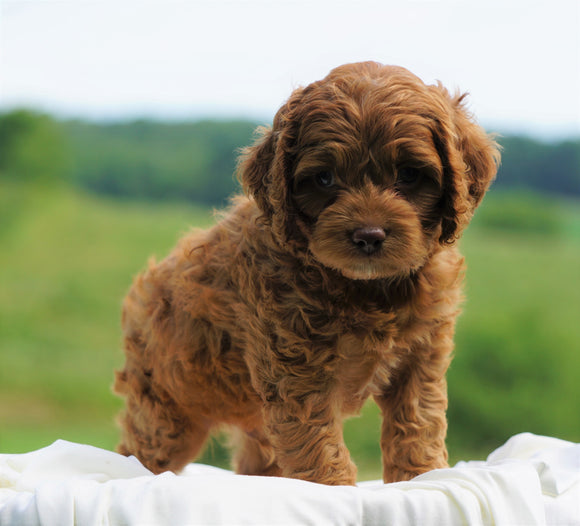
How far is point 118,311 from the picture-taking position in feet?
34.3

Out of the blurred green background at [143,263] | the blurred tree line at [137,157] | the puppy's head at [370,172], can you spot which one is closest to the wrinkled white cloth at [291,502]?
the puppy's head at [370,172]

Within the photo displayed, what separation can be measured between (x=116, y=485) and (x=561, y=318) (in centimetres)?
966

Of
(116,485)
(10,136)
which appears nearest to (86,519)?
(116,485)

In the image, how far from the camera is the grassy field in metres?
10.2

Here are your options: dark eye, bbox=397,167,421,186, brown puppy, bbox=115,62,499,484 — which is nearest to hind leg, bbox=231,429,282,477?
brown puppy, bbox=115,62,499,484

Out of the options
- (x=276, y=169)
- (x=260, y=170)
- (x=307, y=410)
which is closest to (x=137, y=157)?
(x=260, y=170)

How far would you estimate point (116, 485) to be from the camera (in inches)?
116

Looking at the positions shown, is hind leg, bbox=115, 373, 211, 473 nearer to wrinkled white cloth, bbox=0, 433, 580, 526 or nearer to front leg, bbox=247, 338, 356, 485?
wrinkled white cloth, bbox=0, 433, 580, 526

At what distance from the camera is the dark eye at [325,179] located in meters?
3.07

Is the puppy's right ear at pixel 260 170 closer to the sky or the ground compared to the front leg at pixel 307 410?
closer to the sky

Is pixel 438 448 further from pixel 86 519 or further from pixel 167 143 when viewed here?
pixel 167 143

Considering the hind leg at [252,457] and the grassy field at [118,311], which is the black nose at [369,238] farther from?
the grassy field at [118,311]

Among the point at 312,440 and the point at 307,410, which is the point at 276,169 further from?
the point at 312,440

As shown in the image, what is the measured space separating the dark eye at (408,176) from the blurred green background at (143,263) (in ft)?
21.8
